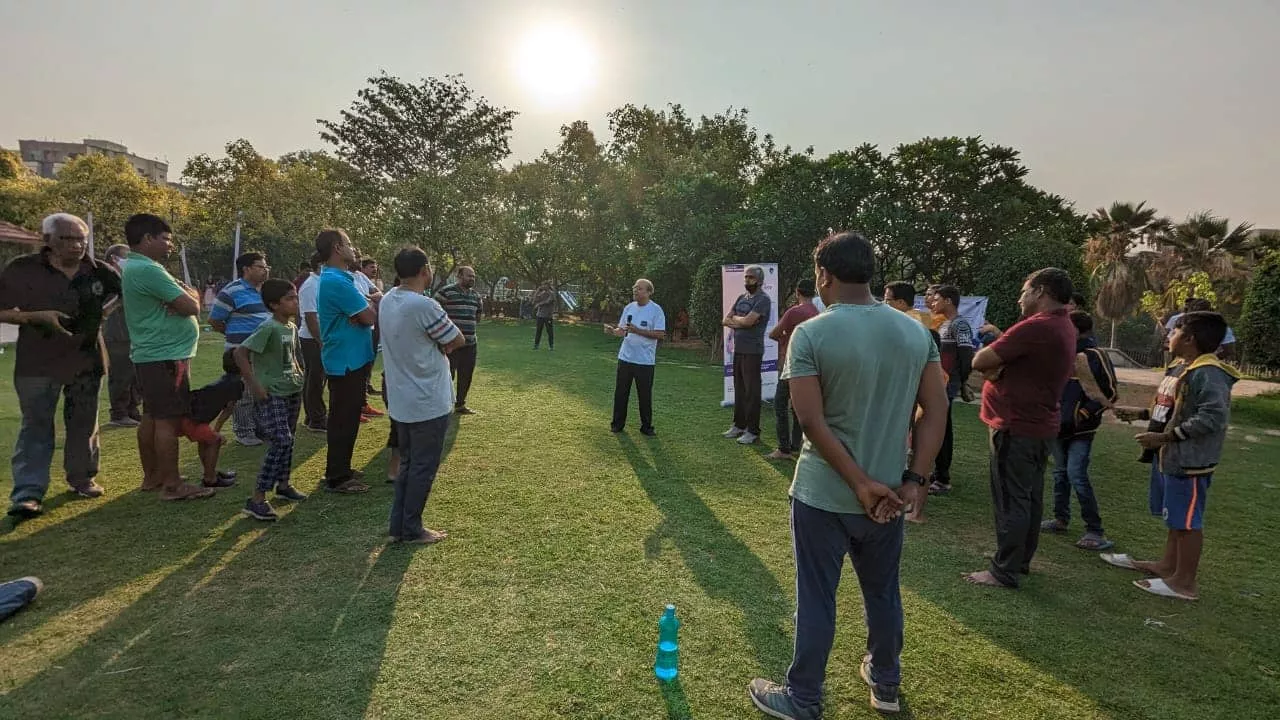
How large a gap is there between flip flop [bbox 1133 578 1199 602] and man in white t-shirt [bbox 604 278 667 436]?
465cm

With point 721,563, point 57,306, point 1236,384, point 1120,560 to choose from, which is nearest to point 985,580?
point 1120,560

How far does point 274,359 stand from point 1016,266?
1362 cm

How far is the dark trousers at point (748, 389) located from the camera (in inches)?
287

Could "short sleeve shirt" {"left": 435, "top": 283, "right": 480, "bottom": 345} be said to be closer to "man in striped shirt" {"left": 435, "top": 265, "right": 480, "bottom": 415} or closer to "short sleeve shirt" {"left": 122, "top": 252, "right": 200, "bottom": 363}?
"man in striped shirt" {"left": 435, "top": 265, "right": 480, "bottom": 415}

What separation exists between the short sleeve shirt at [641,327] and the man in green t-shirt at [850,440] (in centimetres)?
478

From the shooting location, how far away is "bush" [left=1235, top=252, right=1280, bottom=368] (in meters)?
11.3

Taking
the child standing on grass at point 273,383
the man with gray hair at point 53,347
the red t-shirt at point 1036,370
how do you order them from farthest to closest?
the child standing on grass at point 273,383, the man with gray hair at point 53,347, the red t-shirt at point 1036,370

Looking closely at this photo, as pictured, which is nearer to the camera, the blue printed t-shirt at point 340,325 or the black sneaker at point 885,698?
the black sneaker at point 885,698

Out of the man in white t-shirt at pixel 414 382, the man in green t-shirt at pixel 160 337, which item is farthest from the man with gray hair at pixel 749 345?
the man in green t-shirt at pixel 160 337

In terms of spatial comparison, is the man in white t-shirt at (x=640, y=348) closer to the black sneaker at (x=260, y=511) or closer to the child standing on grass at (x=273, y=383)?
the child standing on grass at (x=273, y=383)

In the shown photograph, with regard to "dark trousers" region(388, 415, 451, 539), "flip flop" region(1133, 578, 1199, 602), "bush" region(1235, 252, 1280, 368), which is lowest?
"flip flop" region(1133, 578, 1199, 602)

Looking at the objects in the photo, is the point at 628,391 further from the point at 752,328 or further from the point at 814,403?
the point at 814,403

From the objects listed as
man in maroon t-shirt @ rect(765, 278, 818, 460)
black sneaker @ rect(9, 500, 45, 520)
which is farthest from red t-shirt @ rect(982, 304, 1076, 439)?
black sneaker @ rect(9, 500, 45, 520)

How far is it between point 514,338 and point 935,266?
13.1m
